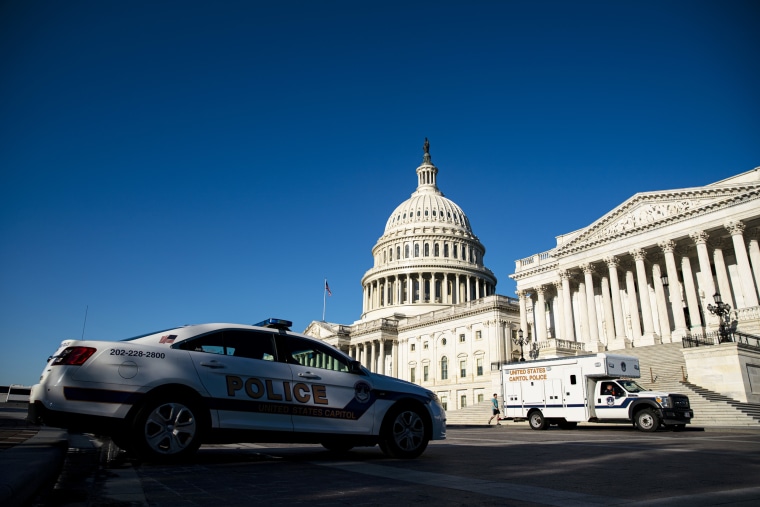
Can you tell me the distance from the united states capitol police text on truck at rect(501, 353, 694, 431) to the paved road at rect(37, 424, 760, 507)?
15.2 meters

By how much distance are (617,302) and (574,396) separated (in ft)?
82.8

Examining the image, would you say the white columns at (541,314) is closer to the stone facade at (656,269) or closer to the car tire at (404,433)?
the stone facade at (656,269)

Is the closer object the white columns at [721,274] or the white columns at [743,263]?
the white columns at [743,263]

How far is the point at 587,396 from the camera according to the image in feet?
84.3

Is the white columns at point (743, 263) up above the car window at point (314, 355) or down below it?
above

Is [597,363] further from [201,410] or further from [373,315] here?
[373,315]

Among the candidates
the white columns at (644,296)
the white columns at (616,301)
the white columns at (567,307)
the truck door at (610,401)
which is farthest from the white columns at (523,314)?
the truck door at (610,401)

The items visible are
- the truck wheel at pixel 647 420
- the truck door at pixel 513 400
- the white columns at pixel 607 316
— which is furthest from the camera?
the white columns at pixel 607 316

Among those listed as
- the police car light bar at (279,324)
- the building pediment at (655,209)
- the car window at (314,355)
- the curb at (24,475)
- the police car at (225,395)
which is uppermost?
the building pediment at (655,209)

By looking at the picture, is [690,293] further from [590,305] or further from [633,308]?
[590,305]

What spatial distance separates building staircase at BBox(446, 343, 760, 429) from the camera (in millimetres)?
27516

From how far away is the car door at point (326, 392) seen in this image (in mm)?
8504

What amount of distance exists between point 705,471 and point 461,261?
96.9 meters

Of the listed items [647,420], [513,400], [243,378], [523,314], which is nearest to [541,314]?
[523,314]
